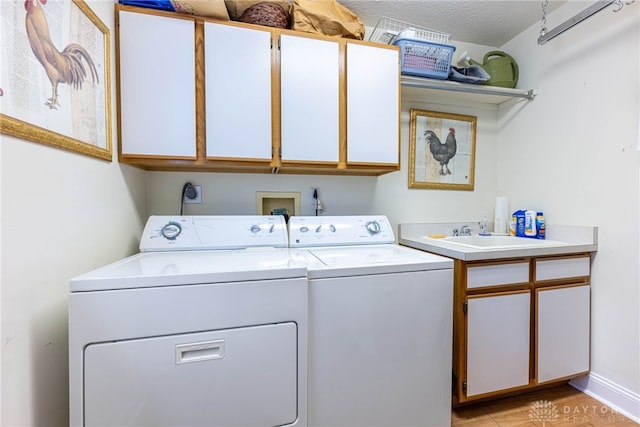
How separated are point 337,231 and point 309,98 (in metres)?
0.77

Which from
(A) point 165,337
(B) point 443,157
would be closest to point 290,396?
(A) point 165,337

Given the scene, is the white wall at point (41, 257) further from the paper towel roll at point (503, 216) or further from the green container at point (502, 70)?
the paper towel roll at point (503, 216)

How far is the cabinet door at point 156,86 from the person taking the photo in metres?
1.36

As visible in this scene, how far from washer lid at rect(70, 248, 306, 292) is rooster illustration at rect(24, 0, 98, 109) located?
0.57 m

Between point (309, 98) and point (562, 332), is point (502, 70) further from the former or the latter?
point (562, 332)

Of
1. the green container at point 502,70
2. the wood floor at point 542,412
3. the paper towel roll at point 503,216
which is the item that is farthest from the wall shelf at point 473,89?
the wood floor at point 542,412

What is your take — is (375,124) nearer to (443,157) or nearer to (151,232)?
(443,157)

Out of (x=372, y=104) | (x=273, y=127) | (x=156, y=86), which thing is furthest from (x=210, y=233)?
(x=372, y=104)

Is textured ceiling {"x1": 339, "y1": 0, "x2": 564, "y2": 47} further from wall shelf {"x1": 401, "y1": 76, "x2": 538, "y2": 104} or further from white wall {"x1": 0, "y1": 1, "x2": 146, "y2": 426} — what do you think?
white wall {"x1": 0, "y1": 1, "x2": 146, "y2": 426}

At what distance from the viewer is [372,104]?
1688 millimetres

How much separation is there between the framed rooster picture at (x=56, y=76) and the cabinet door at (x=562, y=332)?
7.72ft

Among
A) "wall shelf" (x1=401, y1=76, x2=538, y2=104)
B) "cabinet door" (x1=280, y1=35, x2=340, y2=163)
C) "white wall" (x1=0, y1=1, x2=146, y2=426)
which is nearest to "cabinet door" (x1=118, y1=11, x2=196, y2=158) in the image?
"white wall" (x1=0, y1=1, x2=146, y2=426)

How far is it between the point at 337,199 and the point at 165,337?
138cm

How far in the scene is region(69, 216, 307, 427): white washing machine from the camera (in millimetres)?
861
